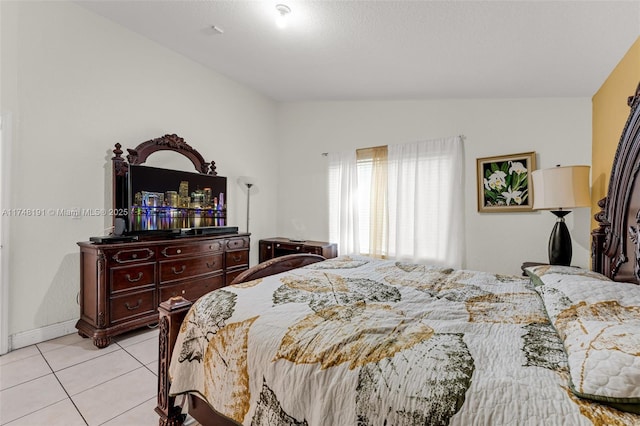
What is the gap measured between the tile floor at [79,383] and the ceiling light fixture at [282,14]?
9.55ft

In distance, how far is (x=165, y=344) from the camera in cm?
151

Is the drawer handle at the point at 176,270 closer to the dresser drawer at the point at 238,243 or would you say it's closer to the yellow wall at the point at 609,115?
the dresser drawer at the point at 238,243

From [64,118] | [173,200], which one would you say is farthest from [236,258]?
[64,118]

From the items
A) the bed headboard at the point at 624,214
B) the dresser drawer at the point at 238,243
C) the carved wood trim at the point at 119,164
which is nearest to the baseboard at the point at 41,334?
the carved wood trim at the point at 119,164

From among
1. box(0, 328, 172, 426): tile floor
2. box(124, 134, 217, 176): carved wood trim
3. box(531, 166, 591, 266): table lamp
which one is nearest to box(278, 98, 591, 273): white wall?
box(531, 166, 591, 266): table lamp

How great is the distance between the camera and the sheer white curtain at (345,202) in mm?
4293

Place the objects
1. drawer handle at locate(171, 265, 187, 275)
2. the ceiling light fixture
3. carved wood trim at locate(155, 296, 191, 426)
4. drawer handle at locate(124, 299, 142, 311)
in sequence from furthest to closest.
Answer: drawer handle at locate(171, 265, 187, 275)
drawer handle at locate(124, 299, 142, 311)
the ceiling light fixture
carved wood trim at locate(155, 296, 191, 426)

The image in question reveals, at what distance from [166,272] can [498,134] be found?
3879 mm

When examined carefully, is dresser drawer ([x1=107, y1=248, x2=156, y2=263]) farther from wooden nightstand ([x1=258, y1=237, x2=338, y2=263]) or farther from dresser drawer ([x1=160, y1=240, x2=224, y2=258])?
wooden nightstand ([x1=258, y1=237, x2=338, y2=263])

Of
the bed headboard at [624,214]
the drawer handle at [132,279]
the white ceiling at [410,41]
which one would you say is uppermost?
the white ceiling at [410,41]

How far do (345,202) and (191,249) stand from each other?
2.18 meters

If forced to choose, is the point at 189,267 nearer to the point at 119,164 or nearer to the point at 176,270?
the point at 176,270

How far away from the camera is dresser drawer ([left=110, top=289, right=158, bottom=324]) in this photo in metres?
2.58

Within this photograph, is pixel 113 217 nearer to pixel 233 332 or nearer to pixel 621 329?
pixel 233 332
